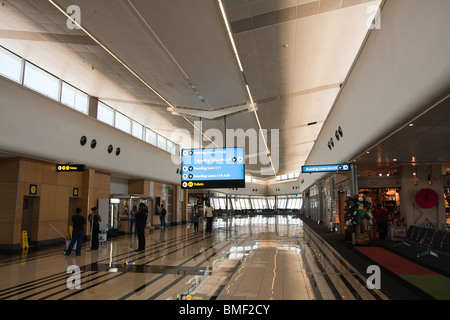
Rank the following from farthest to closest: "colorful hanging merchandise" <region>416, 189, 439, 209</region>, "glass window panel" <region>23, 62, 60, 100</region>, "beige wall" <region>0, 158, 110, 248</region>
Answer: "colorful hanging merchandise" <region>416, 189, 439, 209</region>, "beige wall" <region>0, 158, 110, 248</region>, "glass window panel" <region>23, 62, 60, 100</region>

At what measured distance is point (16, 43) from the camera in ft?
28.5

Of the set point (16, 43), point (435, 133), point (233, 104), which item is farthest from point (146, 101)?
point (435, 133)

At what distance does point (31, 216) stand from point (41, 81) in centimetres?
480

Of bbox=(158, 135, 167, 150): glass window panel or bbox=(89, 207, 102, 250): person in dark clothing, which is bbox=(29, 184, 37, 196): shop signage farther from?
bbox=(158, 135, 167, 150): glass window panel

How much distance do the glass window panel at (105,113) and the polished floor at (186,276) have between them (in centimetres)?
647

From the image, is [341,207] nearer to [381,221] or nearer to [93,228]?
[381,221]

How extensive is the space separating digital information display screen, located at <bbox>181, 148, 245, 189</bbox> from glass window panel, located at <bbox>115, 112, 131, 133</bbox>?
6223 millimetres

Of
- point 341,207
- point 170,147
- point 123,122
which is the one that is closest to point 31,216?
point 123,122

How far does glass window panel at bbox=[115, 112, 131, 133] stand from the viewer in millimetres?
15753

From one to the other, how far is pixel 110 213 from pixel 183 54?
10.2 m

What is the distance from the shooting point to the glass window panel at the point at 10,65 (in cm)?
907

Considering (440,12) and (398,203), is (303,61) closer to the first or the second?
(440,12)

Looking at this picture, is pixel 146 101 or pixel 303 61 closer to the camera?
pixel 303 61

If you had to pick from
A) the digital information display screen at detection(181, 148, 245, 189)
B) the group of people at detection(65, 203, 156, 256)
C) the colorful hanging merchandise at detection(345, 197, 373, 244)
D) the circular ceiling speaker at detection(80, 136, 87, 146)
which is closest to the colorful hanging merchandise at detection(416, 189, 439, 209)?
the colorful hanging merchandise at detection(345, 197, 373, 244)
